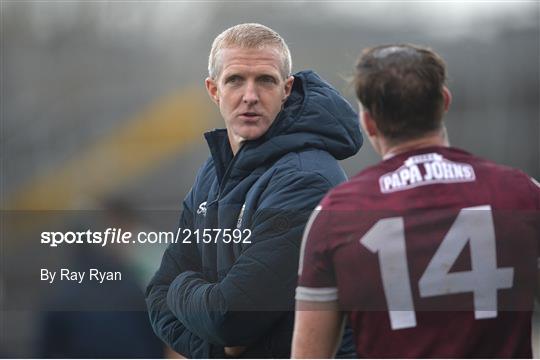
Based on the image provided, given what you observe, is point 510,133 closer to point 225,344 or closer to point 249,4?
point 249,4

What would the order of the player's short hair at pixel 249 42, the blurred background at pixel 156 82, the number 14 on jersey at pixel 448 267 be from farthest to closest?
1. the blurred background at pixel 156 82
2. the player's short hair at pixel 249 42
3. the number 14 on jersey at pixel 448 267

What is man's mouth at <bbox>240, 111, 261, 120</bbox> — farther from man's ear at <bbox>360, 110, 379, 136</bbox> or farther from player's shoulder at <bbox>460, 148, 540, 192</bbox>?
player's shoulder at <bbox>460, 148, 540, 192</bbox>

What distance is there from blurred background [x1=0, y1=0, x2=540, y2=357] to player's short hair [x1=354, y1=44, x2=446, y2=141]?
1.12 meters

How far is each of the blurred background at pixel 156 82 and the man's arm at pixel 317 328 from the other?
1.22 metres

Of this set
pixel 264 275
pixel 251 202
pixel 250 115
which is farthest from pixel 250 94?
pixel 264 275

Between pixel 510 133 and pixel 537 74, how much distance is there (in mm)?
261

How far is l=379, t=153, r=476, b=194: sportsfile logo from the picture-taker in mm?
1655

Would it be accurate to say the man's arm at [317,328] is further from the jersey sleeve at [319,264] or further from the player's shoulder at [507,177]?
the player's shoulder at [507,177]

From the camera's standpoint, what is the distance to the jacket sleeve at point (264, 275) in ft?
7.41

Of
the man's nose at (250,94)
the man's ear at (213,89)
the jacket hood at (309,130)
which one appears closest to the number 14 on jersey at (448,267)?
Result: the jacket hood at (309,130)

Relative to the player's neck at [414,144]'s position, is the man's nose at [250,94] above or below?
above

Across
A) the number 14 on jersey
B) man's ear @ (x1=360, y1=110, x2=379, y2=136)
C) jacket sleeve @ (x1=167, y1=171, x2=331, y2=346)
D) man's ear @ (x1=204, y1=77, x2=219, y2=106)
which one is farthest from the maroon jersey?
man's ear @ (x1=204, y1=77, x2=219, y2=106)

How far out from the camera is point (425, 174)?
1662mm

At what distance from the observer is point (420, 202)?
5.40 feet
